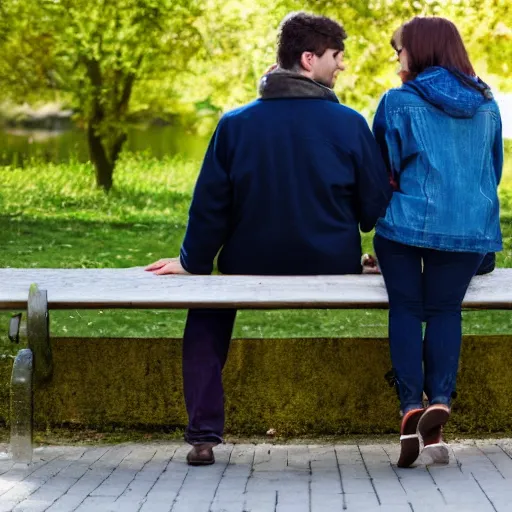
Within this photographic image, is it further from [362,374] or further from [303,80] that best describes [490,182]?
[362,374]

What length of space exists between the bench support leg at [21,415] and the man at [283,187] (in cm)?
57

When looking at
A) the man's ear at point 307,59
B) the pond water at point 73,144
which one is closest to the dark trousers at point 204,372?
Answer: the man's ear at point 307,59

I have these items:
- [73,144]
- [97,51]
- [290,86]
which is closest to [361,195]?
[290,86]

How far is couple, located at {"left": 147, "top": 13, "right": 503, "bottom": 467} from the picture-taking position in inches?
173

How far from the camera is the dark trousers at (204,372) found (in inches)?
177

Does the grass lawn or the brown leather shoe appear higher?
the brown leather shoe

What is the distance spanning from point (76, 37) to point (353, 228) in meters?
6.34

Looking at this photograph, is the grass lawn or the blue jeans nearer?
the blue jeans

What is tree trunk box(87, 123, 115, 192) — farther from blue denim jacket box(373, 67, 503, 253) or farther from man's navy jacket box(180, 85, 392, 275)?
blue denim jacket box(373, 67, 503, 253)

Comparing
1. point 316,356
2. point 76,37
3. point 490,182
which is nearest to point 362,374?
point 316,356

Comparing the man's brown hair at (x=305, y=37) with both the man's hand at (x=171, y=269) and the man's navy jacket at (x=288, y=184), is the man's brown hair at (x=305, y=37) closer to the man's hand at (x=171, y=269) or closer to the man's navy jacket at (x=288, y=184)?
the man's navy jacket at (x=288, y=184)

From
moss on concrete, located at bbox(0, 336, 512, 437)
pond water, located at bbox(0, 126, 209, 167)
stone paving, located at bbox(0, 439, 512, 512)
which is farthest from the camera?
pond water, located at bbox(0, 126, 209, 167)

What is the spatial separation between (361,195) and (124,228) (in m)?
5.51

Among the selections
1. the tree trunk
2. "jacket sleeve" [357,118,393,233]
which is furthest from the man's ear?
the tree trunk
